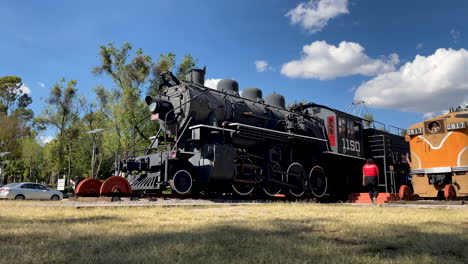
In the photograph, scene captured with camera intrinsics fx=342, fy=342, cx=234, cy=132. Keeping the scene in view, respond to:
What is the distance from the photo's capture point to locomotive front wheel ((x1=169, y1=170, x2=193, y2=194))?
988 centimetres

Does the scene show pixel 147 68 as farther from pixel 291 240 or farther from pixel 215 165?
pixel 291 240

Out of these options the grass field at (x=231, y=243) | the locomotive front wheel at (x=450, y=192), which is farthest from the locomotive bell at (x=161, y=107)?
the locomotive front wheel at (x=450, y=192)

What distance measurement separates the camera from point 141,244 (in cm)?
325

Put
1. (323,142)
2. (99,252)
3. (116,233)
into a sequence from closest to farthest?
(99,252)
(116,233)
(323,142)

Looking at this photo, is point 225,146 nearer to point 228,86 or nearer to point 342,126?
point 228,86

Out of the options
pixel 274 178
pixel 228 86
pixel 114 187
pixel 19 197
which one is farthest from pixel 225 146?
pixel 19 197

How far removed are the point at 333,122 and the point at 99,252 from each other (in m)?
12.9

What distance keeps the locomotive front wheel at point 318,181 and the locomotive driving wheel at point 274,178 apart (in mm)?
1587

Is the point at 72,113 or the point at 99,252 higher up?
the point at 72,113

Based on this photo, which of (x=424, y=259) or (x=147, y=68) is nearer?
(x=424, y=259)

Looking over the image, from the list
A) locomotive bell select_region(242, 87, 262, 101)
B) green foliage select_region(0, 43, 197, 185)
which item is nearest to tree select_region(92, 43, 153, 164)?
green foliage select_region(0, 43, 197, 185)

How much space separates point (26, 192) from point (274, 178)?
44.3 ft

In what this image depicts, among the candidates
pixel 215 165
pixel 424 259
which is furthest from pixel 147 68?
pixel 424 259

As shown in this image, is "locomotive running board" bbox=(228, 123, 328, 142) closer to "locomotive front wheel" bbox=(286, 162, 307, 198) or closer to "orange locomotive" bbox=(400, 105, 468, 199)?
"locomotive front wheel" bbox=(286, 162, 307, 198)
